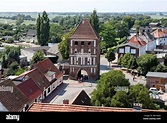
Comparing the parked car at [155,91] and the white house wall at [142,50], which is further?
the white house wall at [142,50]

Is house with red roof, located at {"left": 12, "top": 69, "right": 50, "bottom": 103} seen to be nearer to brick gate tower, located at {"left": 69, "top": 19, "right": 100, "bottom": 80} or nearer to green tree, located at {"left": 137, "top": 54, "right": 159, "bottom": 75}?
brick gate tower, located at {"left": 69, "top": 19, "right": 100, "bottom": 80}

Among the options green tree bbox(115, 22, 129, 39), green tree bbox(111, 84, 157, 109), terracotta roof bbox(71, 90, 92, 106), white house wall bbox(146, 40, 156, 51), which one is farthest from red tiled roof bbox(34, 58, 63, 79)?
green tree bbox(115, 22, 129, 39)

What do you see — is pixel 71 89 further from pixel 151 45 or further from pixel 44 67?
pixel 151 45

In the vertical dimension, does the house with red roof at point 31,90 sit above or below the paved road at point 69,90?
above

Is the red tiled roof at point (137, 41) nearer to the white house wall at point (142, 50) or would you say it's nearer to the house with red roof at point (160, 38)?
the white house wall at point (142, 50)

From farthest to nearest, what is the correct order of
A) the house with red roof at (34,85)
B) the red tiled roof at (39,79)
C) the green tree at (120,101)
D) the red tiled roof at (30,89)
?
the red tiled roof at (39,79) < the house with red roof at (34,85) < the red tiled roof at (30,89) < the green tree at (120,101)

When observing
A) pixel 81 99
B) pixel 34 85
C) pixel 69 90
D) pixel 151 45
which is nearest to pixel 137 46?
pixel 151 45

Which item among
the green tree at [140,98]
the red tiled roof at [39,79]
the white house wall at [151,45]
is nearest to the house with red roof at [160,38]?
the white house wall at [151,45]
